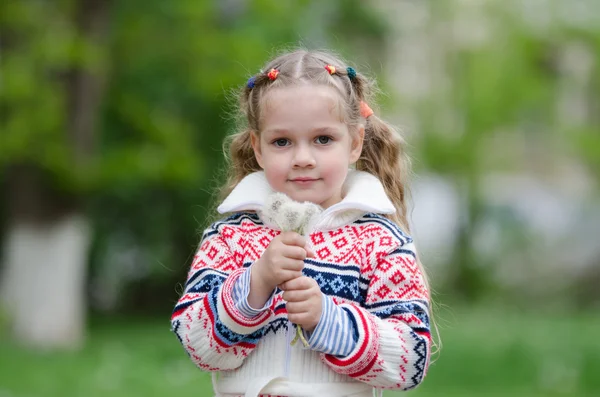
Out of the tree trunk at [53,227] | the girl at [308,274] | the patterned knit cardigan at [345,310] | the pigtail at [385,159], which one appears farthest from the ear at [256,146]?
the tree trunk at [53,227]

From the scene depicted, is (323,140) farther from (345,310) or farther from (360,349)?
(360,349)

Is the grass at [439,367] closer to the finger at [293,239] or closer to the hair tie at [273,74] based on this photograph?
the hair tie at [273,74]

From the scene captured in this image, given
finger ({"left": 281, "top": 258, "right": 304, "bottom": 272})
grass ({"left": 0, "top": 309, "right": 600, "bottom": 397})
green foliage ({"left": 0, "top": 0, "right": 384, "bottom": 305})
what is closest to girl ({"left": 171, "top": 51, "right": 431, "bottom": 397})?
finger ({"left": 281, "top": 258, "right": 304, "bottom": 272})

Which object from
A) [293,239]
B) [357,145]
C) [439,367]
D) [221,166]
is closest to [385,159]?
[357,145]

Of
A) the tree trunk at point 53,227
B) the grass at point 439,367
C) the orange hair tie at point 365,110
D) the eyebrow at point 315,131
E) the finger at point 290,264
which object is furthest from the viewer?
the tree trunk at point 53,227

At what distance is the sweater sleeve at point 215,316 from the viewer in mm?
2516

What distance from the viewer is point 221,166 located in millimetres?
10008

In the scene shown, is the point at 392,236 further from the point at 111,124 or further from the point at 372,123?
A: the point at 111,124

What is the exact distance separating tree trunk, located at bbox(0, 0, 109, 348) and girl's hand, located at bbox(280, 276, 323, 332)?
30.1 feet

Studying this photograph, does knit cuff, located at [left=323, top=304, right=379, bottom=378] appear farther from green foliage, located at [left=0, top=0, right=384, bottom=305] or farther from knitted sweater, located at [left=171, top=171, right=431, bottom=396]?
green foliage, located at [left=0, top=0, right=384, bottom=305]

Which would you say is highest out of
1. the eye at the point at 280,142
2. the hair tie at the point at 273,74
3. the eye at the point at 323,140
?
the hair tie at the point at 273,74

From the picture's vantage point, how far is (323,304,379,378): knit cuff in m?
2.46

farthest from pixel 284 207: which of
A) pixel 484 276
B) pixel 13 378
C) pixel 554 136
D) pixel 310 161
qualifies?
pixel 484 276

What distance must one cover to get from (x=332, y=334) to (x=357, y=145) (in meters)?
0.59
